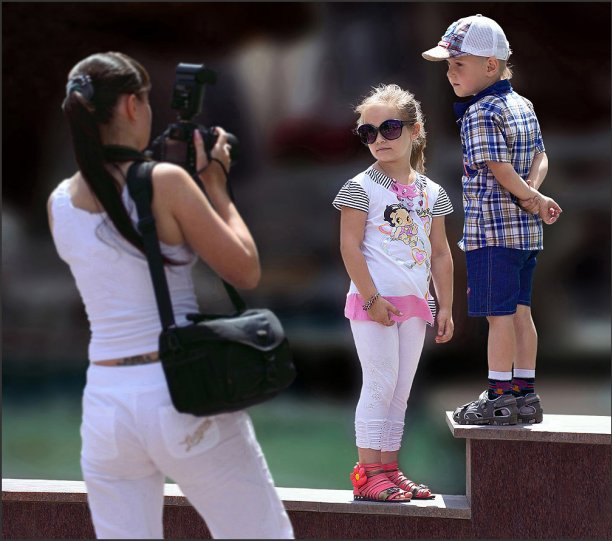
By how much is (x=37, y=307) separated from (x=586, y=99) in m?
3.70

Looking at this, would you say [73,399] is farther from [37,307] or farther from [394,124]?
[394,124]

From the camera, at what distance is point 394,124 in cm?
344

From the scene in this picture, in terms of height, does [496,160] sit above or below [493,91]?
below

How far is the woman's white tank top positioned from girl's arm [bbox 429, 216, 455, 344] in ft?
4.92

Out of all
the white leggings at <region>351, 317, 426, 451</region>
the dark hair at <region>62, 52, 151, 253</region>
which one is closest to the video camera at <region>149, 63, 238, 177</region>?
the dark hair at <region>62, 52, 151, 253</region>

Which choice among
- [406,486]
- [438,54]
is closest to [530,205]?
[438,54]

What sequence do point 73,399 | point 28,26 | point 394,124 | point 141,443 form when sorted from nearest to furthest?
1. point 141,443
2. point 394,124
3. point 28,26
4. point 73,399

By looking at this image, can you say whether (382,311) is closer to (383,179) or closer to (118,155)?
(383,179)

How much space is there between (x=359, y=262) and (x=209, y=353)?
125 cm

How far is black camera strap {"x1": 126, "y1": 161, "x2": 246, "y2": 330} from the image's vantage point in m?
2.15

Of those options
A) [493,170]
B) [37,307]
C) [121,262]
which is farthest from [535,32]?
[121,262]

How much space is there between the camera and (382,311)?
3.34m

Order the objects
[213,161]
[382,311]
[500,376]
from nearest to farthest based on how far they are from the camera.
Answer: [213,161]
[382,311]
[500,376]

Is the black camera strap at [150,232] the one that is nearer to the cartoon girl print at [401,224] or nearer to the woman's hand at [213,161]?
the woman's hand at [213,161]
